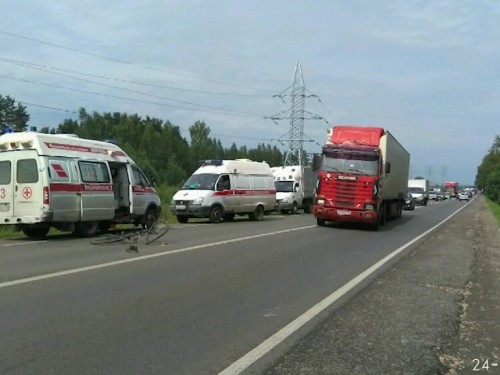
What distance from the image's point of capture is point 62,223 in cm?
1545

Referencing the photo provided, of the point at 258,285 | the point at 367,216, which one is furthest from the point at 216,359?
the point at 367,216

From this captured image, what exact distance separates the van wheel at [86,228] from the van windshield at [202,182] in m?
7.66

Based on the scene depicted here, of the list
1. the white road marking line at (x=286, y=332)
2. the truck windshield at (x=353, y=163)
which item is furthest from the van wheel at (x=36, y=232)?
the truck windshield at (x=353, y=163)

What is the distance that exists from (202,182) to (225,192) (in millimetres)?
1056

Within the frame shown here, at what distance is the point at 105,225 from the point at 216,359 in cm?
1327

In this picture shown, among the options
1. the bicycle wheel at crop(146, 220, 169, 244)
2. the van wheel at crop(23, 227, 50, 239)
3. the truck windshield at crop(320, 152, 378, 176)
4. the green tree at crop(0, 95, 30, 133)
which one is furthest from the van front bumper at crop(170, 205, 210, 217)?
the green tree at crop(0, 95, 30, 133)

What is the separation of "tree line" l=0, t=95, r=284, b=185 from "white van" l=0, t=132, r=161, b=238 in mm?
57636

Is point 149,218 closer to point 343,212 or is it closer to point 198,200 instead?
point 198,200

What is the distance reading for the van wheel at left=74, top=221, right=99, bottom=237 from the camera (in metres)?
15.9

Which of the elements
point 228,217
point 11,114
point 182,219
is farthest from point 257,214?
point 11,114

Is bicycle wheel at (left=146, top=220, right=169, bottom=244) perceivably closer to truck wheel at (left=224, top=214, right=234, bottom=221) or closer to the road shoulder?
the road shoulder

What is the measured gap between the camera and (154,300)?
298 inches

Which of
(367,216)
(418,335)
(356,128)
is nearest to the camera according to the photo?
(418,335)

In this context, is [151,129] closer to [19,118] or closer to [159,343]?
[19,118]
